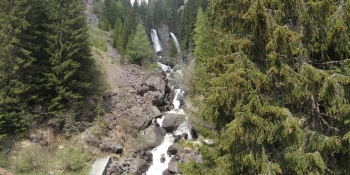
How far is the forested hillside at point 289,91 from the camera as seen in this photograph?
539 cm

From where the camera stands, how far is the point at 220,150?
7273 millimetres

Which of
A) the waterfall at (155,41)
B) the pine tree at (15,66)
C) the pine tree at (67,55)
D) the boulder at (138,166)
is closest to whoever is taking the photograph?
the pine tree at (15,66)

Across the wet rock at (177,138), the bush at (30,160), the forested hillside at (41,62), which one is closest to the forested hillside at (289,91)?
the bush at (30,160)

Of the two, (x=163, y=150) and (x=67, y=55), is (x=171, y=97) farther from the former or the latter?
(x=67, y=55)

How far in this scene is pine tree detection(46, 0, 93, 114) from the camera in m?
20.7

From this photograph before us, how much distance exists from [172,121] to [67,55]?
1243cm

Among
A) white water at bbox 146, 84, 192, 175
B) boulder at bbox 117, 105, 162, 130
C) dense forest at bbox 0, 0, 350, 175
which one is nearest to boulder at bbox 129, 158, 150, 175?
white water at bbox 146, 84, 192, 175

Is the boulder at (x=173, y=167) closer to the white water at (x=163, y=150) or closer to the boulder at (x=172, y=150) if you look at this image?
the white water at (x=163, y=150)

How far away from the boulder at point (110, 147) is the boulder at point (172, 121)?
6338mm

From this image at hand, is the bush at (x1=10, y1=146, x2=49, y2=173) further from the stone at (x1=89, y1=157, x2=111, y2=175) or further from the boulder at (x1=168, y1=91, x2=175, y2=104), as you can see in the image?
the boulder at (x1=168, y1=91, x2=175, y2=104)

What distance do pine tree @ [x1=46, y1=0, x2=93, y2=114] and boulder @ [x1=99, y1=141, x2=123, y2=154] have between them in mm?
4418

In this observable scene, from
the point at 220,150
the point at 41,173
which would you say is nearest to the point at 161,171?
the point at 41,173

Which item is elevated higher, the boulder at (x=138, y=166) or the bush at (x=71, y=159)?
the bush at (x=71, y=159)

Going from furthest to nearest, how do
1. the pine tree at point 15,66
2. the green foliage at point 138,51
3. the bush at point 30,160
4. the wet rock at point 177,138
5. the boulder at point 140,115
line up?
the green foliage at point 138,51 → the boulder at point 140,115 → the wet rock at point 177,138 → the pine tree at point 15,66 → the bush at point 30,160
